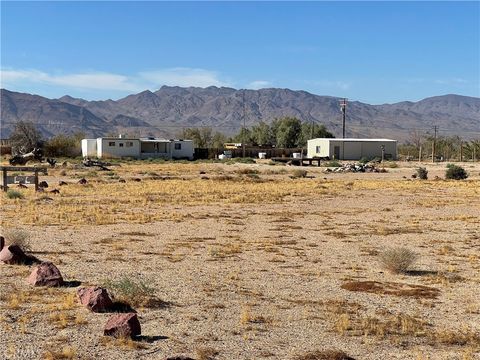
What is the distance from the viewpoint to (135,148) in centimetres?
9025

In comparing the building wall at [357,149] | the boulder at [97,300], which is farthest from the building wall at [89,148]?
the boulder at [97,300]

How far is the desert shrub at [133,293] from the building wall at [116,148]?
7873 cm

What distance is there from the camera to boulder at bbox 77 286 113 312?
955 centimetres

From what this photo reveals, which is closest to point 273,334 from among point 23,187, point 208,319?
point 208,319

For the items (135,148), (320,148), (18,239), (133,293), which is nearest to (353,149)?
(320,148)

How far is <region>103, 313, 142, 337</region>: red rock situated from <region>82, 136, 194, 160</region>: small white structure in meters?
80.1

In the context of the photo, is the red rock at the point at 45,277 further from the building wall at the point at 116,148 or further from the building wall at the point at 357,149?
the building wall at the point at 357,149

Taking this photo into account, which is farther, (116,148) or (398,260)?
(116,148)

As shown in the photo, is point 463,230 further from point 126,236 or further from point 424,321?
point 424,321

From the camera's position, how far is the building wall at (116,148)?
290 feet

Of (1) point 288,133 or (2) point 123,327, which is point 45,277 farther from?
(1) point 288,133

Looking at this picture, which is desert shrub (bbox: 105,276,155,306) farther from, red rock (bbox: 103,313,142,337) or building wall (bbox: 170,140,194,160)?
building wall (bbox: 170,140,194,160)

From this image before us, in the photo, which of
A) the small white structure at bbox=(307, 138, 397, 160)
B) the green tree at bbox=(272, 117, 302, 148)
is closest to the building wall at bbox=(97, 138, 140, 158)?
the small white structure at bbox=(307, 138, 397, 160)

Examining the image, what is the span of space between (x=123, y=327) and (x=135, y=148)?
8310 centimetres
